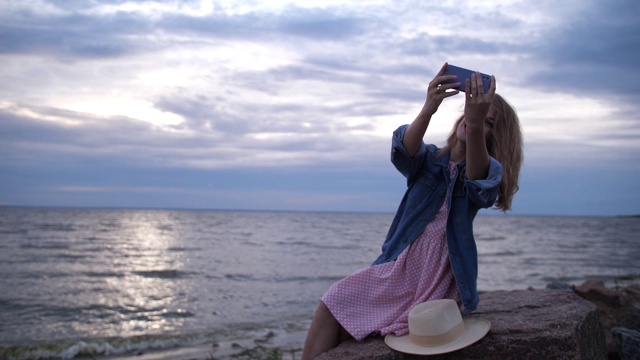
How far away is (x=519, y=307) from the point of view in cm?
431

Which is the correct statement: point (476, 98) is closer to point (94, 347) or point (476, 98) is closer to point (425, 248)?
point (425, 248)

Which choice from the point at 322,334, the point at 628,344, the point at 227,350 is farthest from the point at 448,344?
the point at 227,350

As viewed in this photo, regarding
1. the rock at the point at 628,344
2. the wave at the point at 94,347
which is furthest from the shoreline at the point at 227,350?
the rock at the point at 628,344

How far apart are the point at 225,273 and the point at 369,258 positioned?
7.86m

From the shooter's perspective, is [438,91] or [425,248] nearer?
[438,91]

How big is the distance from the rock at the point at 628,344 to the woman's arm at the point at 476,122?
3.44 meters

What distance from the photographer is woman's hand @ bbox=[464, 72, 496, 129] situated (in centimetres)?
290

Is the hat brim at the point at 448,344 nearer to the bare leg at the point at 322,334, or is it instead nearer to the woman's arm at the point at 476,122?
the bare leg at the point at 322,334

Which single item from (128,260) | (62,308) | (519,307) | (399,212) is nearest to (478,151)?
(399,212)

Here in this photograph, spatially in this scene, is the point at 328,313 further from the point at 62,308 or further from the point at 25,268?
the point at 25,268

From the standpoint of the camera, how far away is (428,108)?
313 cm

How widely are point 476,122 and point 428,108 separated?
302 millimetres

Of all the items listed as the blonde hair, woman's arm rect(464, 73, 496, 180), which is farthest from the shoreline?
woman's arm rect(464, 73, 496, 180)

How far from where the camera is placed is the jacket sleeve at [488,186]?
3.10 metres
